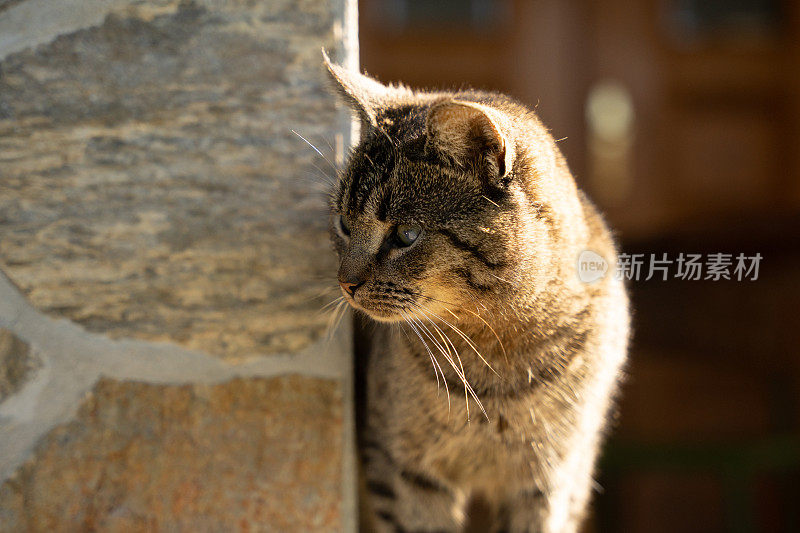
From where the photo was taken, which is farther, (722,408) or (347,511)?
(722,408)

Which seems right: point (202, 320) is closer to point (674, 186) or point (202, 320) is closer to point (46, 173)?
point (46, 173)

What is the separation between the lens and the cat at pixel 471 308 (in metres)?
0.95

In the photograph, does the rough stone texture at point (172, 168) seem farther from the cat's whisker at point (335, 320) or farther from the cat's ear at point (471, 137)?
the cat's ear at point (471, 137)

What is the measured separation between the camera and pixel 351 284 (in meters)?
0.98

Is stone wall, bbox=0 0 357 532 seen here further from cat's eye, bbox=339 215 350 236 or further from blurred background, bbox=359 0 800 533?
blurred background, bbox=359 0 800 533

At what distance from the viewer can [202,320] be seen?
111cm

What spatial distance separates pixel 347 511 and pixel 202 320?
0.43 meters

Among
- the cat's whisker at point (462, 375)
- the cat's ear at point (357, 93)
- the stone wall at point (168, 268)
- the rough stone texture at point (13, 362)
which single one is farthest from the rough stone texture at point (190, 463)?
the cat's ear at point (357, 93)

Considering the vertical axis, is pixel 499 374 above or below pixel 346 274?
below

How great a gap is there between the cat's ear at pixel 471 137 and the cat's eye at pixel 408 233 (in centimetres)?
12

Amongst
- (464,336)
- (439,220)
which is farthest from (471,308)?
(439,220)

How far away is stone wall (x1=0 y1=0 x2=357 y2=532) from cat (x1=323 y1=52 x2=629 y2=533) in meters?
0.13

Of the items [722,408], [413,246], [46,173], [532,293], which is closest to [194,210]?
[46,173]

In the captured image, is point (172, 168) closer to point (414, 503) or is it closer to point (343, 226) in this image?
point (343, 226)
